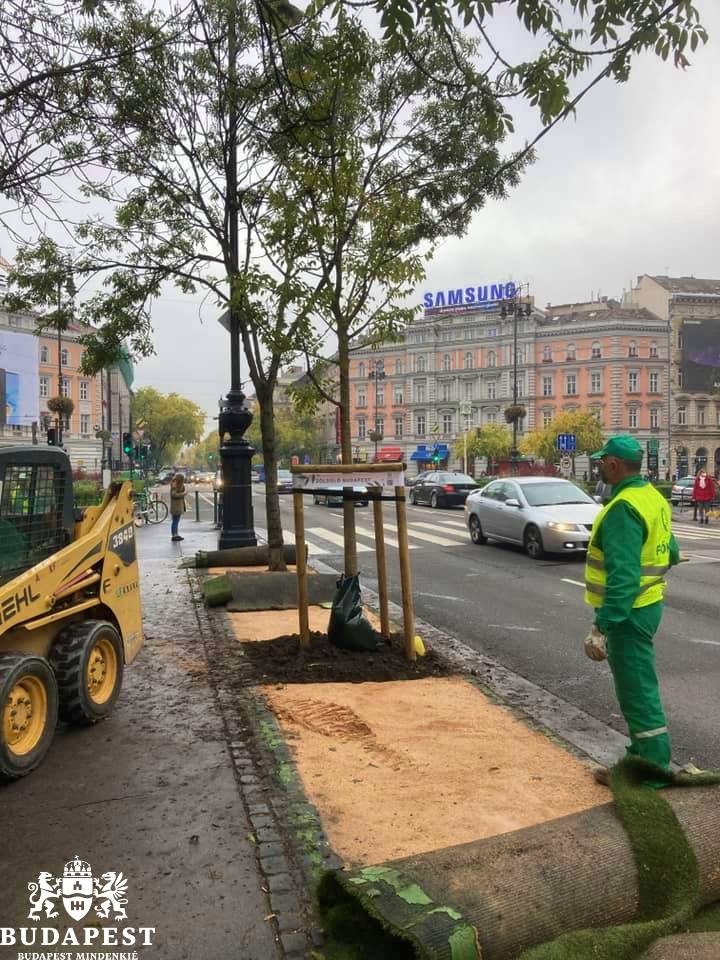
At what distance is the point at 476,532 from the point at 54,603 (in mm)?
13028

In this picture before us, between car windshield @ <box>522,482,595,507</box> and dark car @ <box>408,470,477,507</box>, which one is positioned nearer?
car windshield @ <box>522,482,595,507</box>

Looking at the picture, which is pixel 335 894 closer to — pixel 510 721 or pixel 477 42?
pixel 510 721

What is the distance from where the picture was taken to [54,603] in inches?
181

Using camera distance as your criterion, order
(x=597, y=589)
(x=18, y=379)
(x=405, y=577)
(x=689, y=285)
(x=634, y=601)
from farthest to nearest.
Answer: (x=689, y=285), (x=18, y=379), (x=405, y=577), (x=597, y=589), (x=634, y=601)

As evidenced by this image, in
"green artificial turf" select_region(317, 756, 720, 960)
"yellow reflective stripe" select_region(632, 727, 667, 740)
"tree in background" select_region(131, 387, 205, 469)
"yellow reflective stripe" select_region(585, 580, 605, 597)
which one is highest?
"tree in background" select_region(131, 387, 205, 469)

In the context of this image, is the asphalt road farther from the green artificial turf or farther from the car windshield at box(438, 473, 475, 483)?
the car windshield at box(438, 473, 475, 483)

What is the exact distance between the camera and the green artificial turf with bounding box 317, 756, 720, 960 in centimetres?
235

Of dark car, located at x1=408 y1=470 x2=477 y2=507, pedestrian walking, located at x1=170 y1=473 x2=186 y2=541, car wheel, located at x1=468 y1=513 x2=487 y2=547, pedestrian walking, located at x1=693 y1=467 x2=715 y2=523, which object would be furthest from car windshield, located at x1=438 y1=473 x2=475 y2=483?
pedestrian walking, located at x1=170 y1=473 x2=186 y2=541

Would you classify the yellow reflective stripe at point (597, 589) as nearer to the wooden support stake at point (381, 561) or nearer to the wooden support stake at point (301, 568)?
the wooden support stake at point (381, 561)

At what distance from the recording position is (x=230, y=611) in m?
9.02

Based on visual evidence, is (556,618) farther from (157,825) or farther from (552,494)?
(552,494)

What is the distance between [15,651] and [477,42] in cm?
903

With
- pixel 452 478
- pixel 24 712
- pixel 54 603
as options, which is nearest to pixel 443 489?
pixel 452 478

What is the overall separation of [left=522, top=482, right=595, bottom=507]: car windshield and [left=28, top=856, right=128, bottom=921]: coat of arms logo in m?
12.2
